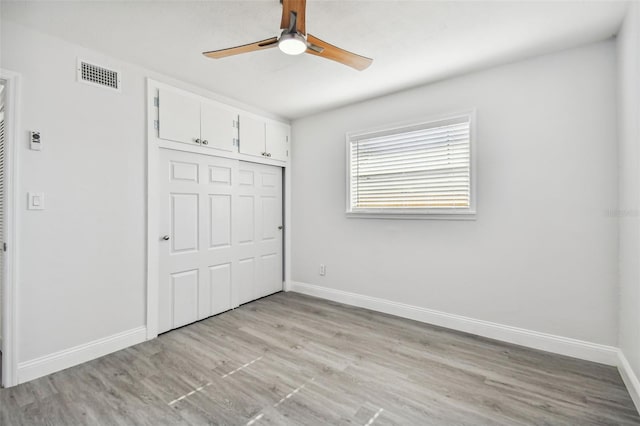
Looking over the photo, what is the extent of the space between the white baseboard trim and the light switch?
13.8 ft

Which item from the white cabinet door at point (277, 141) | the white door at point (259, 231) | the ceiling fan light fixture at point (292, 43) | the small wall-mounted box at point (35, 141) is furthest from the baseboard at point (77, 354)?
the ceiling fan light fixture at point (292, 43)

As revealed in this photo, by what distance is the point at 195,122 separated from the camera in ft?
10.3

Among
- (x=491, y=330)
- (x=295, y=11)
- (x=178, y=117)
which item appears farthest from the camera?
(x=178, y=117)

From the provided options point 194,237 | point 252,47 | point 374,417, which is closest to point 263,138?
point 194,237

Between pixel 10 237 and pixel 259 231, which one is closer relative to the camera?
pixel 10 237

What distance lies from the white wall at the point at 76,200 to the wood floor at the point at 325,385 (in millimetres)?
374

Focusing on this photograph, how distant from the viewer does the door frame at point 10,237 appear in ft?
6.70

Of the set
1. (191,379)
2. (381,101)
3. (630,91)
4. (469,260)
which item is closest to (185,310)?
(191,379)

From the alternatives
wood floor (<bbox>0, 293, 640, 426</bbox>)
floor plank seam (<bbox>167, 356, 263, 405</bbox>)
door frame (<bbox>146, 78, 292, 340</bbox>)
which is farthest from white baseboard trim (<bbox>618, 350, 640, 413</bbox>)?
door frame (<bbox>146, 78, 292, 340</bbox>)

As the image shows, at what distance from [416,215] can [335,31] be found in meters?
1.96

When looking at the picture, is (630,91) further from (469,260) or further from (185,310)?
(185,310)

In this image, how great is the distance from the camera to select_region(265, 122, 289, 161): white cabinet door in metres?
4.03

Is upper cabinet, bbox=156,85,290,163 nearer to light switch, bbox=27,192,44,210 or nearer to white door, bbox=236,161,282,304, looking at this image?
white door, bbox=236,161,282,304

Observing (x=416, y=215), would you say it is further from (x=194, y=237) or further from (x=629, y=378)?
(x=194, y=237)
